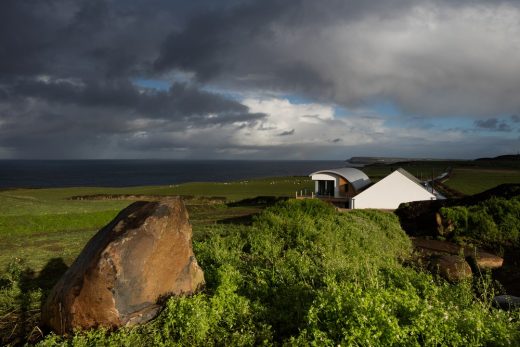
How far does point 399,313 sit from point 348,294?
3.28 feet

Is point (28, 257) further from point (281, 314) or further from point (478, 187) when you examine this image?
point (478, 187)

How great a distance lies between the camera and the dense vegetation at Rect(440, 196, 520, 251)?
2247cm

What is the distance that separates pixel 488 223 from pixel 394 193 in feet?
46.5

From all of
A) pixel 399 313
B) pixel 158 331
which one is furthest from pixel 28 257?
pixel 399 313

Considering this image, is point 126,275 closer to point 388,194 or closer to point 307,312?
point 307,312

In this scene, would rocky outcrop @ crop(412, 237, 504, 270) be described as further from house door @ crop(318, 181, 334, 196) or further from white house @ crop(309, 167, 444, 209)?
house door @ crop(318, 181, 334, 196)

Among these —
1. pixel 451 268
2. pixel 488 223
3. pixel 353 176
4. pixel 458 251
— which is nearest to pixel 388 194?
pixel 353 176

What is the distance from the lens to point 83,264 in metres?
7.21

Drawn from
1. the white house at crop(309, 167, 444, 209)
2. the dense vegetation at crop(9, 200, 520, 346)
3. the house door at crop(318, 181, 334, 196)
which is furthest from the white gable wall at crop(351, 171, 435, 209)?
the dense vegetation at crop(9, 200, 520, 346)

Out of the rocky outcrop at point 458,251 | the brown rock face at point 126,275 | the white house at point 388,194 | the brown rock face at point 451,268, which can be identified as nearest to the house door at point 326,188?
the white house at point 388,194

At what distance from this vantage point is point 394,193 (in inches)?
1457

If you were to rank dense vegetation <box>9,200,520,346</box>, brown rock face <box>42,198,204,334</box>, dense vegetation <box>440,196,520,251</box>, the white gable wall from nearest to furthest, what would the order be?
dense vegetation <box>9,200,520,346</box>
brown rock face <box>42,198,204,334</box>
dense vegetation <box>440,196,520,251</box>
the white gable wall

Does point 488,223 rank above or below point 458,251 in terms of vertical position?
above

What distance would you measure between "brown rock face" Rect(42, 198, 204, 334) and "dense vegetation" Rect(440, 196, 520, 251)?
70.0 feet
